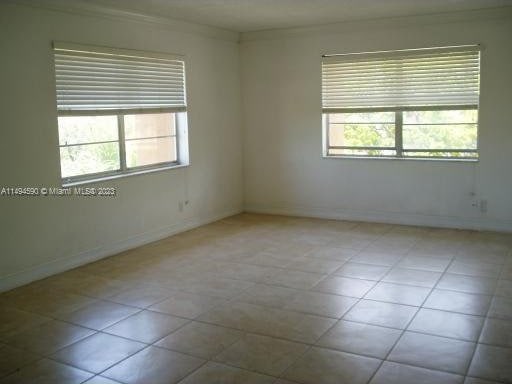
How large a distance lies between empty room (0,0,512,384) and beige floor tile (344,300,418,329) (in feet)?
0.07

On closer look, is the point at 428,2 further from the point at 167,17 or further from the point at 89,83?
the point at 89,83

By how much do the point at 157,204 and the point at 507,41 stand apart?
13.8 feet

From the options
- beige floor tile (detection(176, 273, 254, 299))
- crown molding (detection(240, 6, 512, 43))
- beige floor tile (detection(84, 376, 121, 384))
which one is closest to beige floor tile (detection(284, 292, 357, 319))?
beige floor tile (detection(176, 273, 254, 299))

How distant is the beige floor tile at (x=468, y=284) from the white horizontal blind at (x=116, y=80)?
11.4 feet

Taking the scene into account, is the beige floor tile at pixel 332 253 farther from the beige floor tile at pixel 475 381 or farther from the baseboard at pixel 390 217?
the beige floor tile at pixel 475 381

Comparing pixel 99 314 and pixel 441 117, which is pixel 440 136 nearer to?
pixel 441 117

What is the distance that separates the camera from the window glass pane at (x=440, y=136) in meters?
6.39

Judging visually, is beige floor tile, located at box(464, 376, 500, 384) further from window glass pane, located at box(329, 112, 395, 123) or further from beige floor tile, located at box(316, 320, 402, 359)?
window glass pane, located at box(329, 112, 395, 123)

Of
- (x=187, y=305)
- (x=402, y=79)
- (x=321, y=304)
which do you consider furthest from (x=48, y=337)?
(x=402, y=79)

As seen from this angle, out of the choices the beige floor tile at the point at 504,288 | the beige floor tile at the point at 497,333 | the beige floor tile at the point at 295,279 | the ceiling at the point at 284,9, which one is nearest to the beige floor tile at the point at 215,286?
the beige floor tile at the point at 295,279

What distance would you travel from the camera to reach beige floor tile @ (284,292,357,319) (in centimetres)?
406

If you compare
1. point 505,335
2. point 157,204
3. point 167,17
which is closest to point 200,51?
point 167,17

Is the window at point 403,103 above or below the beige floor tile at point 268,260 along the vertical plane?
above

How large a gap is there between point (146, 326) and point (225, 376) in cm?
94
